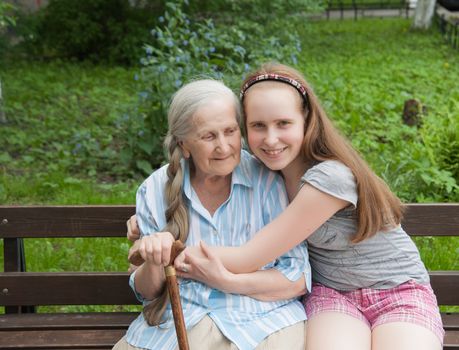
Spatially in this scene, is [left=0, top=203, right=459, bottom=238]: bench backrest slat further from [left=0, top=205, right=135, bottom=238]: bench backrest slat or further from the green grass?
the green grass

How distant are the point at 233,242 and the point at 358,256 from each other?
48 cm


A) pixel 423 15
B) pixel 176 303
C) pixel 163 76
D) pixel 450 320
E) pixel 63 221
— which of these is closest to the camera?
pixel 176 303

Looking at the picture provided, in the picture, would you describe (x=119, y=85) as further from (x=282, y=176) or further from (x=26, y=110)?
(x=282, y=176)

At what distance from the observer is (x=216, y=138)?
2.72m

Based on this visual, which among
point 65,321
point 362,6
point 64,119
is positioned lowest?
point 362,6

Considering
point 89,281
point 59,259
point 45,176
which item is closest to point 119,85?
point 45,176

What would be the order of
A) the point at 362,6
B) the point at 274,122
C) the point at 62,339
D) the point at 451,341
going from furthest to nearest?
1. the point at 362,6
2. the point at 62,339
3. the point at 451,341
4. the point at 274,122

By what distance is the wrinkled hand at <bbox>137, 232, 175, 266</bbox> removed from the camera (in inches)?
97.3

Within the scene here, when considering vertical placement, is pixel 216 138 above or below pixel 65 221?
above

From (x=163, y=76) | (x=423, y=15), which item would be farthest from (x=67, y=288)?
(x=423, y=15)

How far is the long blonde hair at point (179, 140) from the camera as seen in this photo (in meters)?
2.71

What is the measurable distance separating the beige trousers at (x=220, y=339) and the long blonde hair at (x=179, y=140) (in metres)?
0.17

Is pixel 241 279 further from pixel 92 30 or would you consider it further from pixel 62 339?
pixel 92 30

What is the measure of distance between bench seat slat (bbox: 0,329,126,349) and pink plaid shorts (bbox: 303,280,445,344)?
842 millimetres
